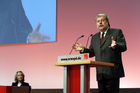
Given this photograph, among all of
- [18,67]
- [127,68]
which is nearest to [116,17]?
[127,68]

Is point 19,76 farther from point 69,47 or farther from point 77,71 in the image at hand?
point 77,71

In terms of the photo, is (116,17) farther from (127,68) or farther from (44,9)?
(44,9)

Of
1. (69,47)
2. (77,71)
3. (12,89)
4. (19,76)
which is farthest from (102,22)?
(19,76)

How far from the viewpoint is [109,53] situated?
9.59 feet

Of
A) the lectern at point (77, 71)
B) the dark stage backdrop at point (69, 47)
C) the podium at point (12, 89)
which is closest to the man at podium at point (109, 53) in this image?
the lectern at point (77, 71)

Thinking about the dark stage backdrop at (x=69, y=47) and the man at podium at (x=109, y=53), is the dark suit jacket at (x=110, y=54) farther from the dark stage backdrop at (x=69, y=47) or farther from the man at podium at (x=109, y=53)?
the dark stage backdrop at (x=69, y=47)

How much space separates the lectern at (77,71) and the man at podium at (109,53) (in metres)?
0.15

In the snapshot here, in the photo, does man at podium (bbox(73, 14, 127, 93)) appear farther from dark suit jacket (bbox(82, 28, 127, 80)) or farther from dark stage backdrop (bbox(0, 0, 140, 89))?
dark stage backdrop (bbox(0, 0, 140, 89))

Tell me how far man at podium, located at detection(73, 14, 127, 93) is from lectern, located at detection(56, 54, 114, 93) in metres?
0.15

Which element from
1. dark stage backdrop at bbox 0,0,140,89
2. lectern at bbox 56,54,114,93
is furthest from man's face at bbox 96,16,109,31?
dark stage backdrop at bbox 0,0,140,89

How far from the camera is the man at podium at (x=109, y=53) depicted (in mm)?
2861

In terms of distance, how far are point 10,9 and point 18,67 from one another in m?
1.22

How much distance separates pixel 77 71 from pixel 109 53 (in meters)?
0.39

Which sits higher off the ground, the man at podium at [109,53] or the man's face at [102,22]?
the man's face at [102,22]
